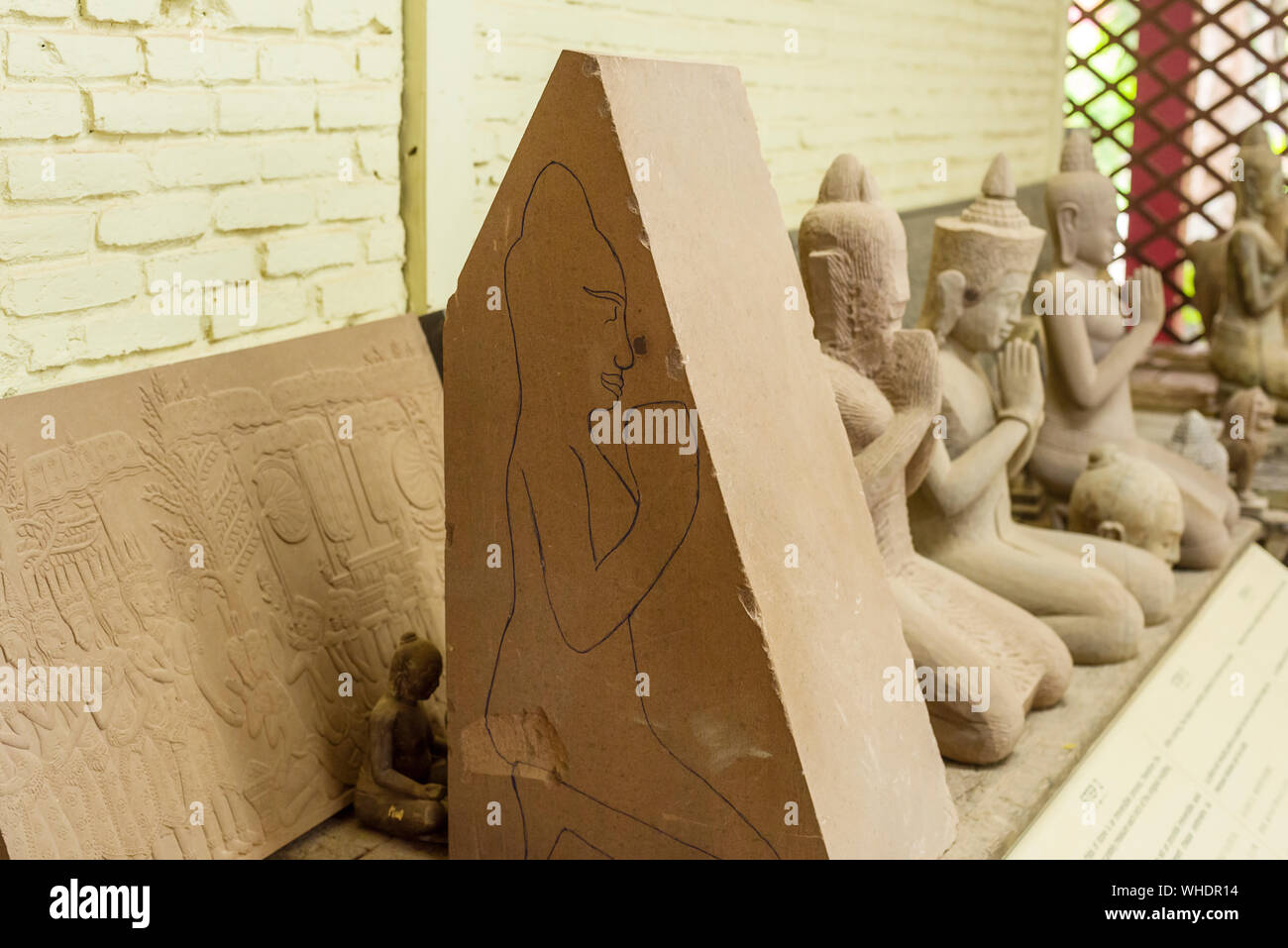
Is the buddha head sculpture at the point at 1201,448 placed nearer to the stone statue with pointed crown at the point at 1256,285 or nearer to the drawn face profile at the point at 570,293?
the stone statue with pointed crown at the point at 1256,285

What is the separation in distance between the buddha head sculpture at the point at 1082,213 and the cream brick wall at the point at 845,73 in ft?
3.14

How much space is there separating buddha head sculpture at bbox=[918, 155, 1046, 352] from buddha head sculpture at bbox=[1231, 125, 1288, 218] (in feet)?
9.39

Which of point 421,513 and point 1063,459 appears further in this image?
point 1063,459

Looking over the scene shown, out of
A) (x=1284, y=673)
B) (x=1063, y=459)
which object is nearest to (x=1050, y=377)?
(x=1063, y=459)

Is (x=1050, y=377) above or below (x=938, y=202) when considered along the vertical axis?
below

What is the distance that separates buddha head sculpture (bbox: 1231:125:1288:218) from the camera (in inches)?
233

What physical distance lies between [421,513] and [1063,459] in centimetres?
214

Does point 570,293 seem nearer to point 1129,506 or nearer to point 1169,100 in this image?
point 1129,506

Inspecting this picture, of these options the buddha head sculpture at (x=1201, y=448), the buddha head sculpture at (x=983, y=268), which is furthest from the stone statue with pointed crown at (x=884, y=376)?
the buddha head sculpture at (x=1201, y=448)

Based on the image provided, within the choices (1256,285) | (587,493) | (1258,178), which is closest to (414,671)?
(587,493)

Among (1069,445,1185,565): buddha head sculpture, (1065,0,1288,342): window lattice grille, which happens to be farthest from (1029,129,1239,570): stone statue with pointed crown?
(1065,0,1288,342): window lattice grille

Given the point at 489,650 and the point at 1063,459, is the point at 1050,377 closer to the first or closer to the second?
the point at 1063,459

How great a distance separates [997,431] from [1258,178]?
3294mm

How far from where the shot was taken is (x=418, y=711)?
2.66 metres
